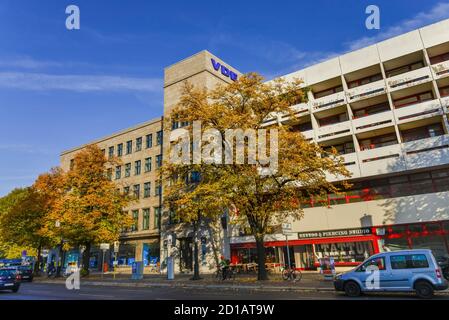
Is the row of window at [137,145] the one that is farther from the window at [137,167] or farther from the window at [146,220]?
the window at [146,220]

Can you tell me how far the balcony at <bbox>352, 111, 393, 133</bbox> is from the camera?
1111 inches

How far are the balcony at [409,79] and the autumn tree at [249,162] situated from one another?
9.96 metres

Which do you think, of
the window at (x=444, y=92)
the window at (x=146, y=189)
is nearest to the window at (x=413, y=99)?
the window at (x=444, y=92)

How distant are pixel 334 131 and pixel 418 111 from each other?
6783 mm

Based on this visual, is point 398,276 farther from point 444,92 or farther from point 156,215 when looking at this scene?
point 156,215

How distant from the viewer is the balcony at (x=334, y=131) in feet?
98.5

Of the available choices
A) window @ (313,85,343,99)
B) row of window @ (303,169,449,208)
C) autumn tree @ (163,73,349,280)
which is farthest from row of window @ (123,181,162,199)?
window @ (313,85,343,99)

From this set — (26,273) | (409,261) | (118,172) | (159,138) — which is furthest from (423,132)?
(26,273)

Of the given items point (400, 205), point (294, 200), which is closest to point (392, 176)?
point (400, 205)

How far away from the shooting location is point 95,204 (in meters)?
34.3

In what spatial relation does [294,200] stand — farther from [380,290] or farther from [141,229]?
[141,229]
